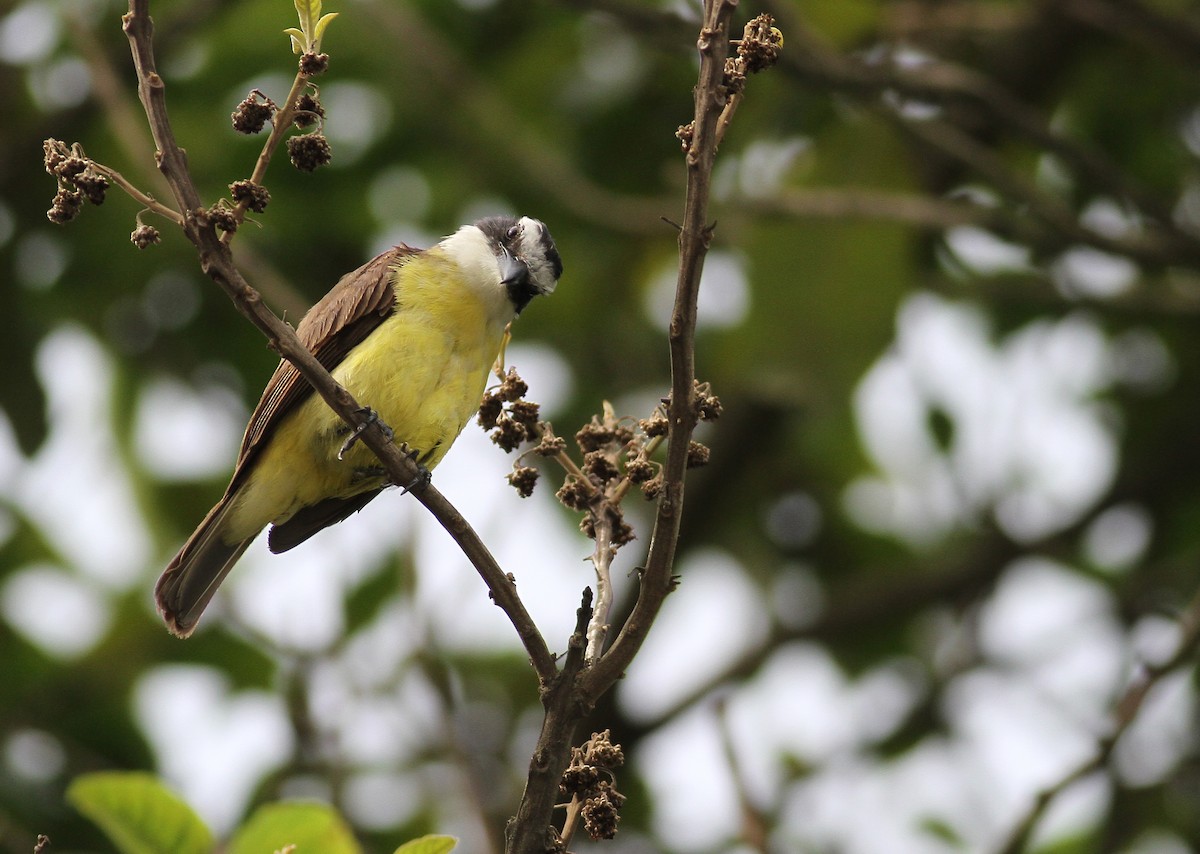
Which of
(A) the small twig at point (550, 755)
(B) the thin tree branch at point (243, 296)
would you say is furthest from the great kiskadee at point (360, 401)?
(A) the small twig at point (550, 755)

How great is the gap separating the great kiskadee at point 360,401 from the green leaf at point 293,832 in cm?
106

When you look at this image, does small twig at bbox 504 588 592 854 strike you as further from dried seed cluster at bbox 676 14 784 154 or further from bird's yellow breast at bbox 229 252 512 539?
bird's yellow breast at bbox 229 252 512 539

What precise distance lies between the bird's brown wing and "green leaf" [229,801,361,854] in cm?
123

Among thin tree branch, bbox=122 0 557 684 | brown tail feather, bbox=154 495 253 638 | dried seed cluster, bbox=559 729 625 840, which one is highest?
brown tail feather, bbox=154 495 253 638

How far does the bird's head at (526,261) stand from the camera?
13.3ft

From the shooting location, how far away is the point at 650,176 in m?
5.82

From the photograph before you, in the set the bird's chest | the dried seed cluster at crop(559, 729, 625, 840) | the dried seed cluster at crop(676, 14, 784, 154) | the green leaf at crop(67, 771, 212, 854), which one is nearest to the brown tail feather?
the bird's chest

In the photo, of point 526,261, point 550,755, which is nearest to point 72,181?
point 550,755

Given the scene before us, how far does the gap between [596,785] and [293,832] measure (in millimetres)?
791

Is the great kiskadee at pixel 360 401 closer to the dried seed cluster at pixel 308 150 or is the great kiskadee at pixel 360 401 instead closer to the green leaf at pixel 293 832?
the green leaf at pixel 293 832

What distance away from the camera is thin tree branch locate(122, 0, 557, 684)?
6.38 feet

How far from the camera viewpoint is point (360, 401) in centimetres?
351

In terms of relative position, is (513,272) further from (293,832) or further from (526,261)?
(293,832)

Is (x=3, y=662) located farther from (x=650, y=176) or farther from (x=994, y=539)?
(x=994, y=539)
